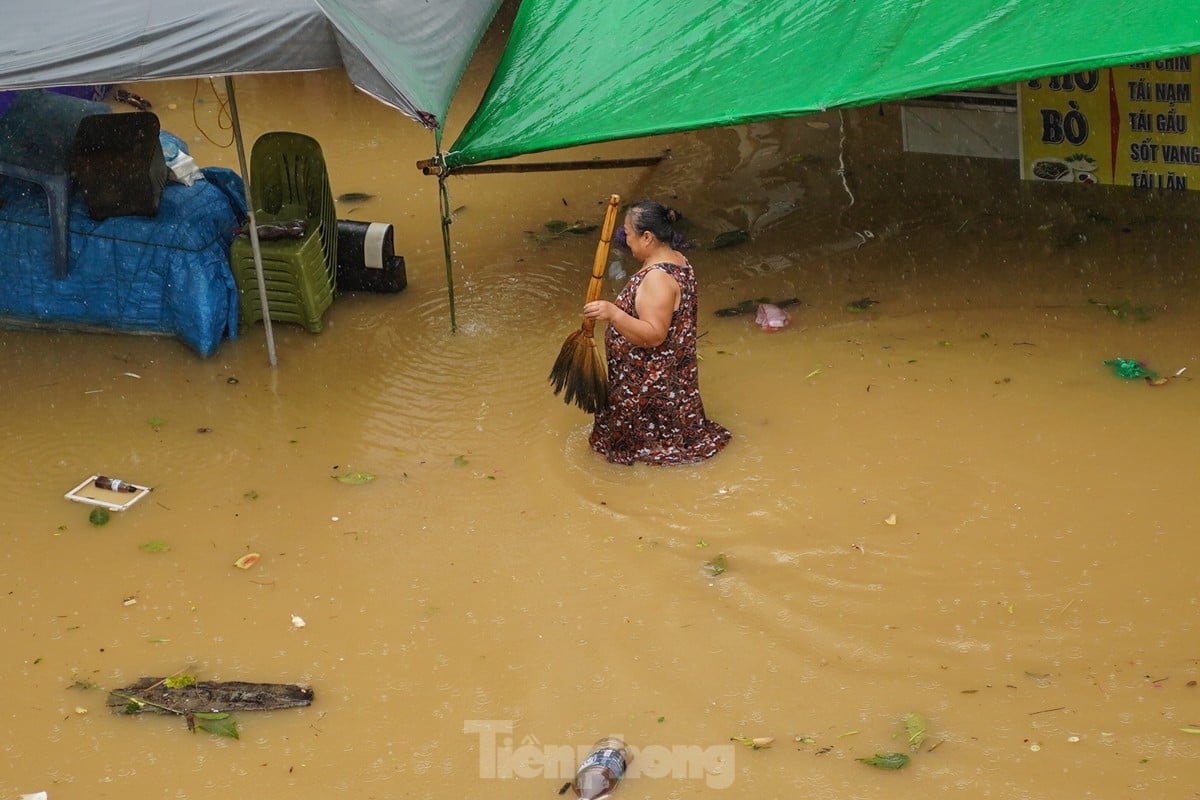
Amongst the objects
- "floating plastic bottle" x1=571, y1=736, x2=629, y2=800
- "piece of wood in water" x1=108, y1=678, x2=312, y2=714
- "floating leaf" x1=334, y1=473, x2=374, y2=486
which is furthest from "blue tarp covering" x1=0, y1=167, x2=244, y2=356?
"floating plastic bottle" x1=571, y1=736, x2=629, y2=800

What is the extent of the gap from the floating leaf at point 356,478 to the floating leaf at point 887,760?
8.64ft

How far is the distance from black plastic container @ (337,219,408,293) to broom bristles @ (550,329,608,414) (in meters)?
2.11

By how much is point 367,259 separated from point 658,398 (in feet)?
8.20

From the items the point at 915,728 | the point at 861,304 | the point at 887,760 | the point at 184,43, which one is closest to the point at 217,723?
the point at 887,760

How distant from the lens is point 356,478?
5742 mm

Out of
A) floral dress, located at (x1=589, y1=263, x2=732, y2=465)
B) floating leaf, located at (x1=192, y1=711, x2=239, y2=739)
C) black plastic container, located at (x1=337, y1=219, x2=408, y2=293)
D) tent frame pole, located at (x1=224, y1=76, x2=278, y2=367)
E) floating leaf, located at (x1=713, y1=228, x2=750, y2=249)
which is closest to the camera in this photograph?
floating leaf, located at (x1=192, y1=711, x2=239, y2=739)

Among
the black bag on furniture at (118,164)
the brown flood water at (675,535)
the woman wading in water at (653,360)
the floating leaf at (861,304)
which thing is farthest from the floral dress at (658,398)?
the black bag on furniture at (118,164)

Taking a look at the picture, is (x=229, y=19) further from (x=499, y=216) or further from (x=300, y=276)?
(x=499, y=216)

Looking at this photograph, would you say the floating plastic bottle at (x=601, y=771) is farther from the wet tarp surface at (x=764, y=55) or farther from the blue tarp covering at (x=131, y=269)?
the blue tarp covering at (x=131, y=269)

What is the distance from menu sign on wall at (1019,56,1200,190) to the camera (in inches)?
271

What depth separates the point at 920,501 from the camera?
5.27 m

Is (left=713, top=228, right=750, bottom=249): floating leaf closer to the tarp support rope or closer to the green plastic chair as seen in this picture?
the tarp support rope

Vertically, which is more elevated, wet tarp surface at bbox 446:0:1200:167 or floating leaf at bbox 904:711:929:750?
wet tarp surface at bbox 446:0:1200:167

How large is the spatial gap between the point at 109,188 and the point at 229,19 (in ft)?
5.83
